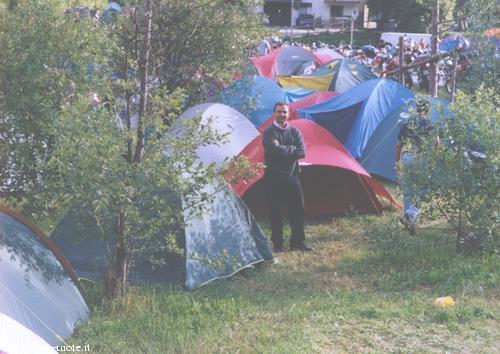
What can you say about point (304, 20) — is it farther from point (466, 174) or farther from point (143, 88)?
point (143, 88)

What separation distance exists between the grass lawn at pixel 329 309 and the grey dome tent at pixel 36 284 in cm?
18

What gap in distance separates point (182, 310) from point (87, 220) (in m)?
1.01

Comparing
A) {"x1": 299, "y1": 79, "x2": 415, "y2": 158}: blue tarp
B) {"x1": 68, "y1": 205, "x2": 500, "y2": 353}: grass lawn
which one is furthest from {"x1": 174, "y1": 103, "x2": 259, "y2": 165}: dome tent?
{"x1": 299, "y1": 79, "x2": 415, "y2": 158}: blue tarp

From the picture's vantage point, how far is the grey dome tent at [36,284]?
4.24 m

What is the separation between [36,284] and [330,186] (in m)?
4.44

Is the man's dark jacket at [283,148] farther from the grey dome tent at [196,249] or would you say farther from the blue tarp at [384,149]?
the blue tarp at [384,149]

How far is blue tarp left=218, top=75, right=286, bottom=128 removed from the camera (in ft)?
31.6

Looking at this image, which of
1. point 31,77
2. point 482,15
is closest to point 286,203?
point 31,77

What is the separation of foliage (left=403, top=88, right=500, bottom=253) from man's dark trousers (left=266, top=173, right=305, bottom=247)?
1.15 meters

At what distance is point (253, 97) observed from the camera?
32.4ft

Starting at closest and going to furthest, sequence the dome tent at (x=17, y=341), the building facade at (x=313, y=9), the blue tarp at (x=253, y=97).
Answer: the dome tent at (x=17, y=341) → the blue tarp at (x=253, y=97) → the building facade at (x=313, y=9)

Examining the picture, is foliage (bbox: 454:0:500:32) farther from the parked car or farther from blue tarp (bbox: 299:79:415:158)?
the parked car

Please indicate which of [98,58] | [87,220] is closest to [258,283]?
→ [87,220]

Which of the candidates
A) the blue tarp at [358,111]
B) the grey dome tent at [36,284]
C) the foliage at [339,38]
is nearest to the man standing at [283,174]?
the grey dome tent at [36,284]
